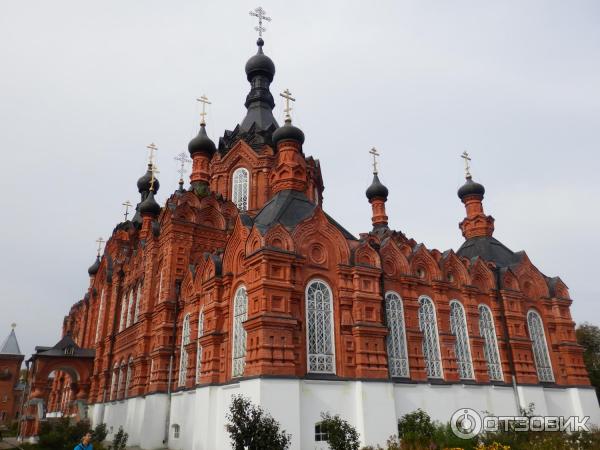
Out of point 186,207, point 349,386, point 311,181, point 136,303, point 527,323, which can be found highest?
Answer: point 311,181

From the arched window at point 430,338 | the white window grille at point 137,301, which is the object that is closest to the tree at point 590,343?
the arched window at point 430,338

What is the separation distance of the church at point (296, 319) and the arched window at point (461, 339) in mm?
46

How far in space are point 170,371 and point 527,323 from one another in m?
12.6

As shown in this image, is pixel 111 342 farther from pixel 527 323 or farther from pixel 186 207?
pixel 527 323

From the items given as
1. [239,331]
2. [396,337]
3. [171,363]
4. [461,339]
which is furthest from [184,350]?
[461,339]

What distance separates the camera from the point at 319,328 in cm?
1177

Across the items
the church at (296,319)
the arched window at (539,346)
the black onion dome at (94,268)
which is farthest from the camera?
the black onion dome at (94,268)

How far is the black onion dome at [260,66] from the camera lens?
22.4m

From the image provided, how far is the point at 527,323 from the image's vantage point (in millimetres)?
17125

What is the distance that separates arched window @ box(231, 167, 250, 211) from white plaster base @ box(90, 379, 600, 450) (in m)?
8.00

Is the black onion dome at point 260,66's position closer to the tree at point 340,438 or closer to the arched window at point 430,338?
the arched window at point 430,338

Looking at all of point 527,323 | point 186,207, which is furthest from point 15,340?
point 527,323

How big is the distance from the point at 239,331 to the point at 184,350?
13.2ft

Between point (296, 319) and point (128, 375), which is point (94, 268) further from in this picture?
point (296, 319)
